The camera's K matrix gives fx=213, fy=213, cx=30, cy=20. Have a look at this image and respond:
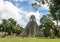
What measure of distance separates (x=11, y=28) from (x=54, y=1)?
239 ft

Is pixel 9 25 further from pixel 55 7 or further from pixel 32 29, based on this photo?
pixel 55 7

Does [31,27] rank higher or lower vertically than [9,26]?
lower

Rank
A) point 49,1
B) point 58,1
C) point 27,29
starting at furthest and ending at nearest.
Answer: point 27,29 < point 49,1 < point 58,1

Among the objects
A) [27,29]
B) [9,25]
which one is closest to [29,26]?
[27,29]

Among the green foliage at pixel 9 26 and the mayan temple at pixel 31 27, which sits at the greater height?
the green foliage at pixel 9 26

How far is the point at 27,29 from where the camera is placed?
65125 mm

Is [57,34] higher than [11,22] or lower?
lower

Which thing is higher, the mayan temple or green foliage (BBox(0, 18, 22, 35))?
green foliage (BBox(0, 18, 22, 35))

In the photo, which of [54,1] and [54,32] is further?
[54,32]

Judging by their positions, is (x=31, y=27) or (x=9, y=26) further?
(x=9, y=26)

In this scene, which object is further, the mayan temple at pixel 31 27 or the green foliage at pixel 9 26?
the green foliage at pixel 9 26

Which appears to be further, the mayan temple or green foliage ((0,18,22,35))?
green foliage ((0,18,22,35))

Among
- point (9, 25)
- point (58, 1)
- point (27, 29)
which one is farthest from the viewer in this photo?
point (9, 25)

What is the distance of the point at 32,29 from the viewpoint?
6588 centimetres
